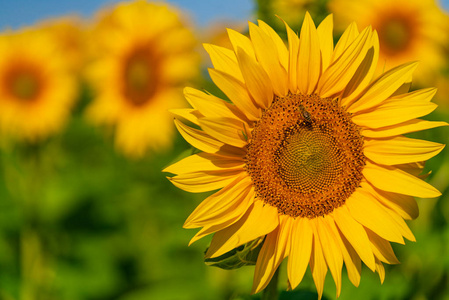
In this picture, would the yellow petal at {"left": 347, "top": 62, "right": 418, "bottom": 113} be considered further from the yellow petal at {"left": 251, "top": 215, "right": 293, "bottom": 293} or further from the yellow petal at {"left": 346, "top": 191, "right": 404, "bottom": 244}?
the yellow petal at {"left": 251, "top": 215, "right": 293, "bottom": 293}

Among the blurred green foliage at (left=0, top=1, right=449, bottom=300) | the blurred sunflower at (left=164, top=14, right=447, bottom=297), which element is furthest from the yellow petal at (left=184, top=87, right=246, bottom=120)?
the blurred green foliage at (left=0, top=1, right=449, bottom=300)

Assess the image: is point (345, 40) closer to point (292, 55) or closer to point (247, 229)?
point (292, 55)

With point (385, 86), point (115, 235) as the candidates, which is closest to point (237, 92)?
point (385, 86)

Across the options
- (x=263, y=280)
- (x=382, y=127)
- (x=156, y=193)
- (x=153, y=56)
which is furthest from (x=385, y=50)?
(x=263, y=280)

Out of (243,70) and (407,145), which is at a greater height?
(243,70)

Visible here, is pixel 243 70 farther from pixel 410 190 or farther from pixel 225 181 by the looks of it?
pixel 410 190

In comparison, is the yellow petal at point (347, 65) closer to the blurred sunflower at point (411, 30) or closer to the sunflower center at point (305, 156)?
the sunflower center at point (305, 156)
